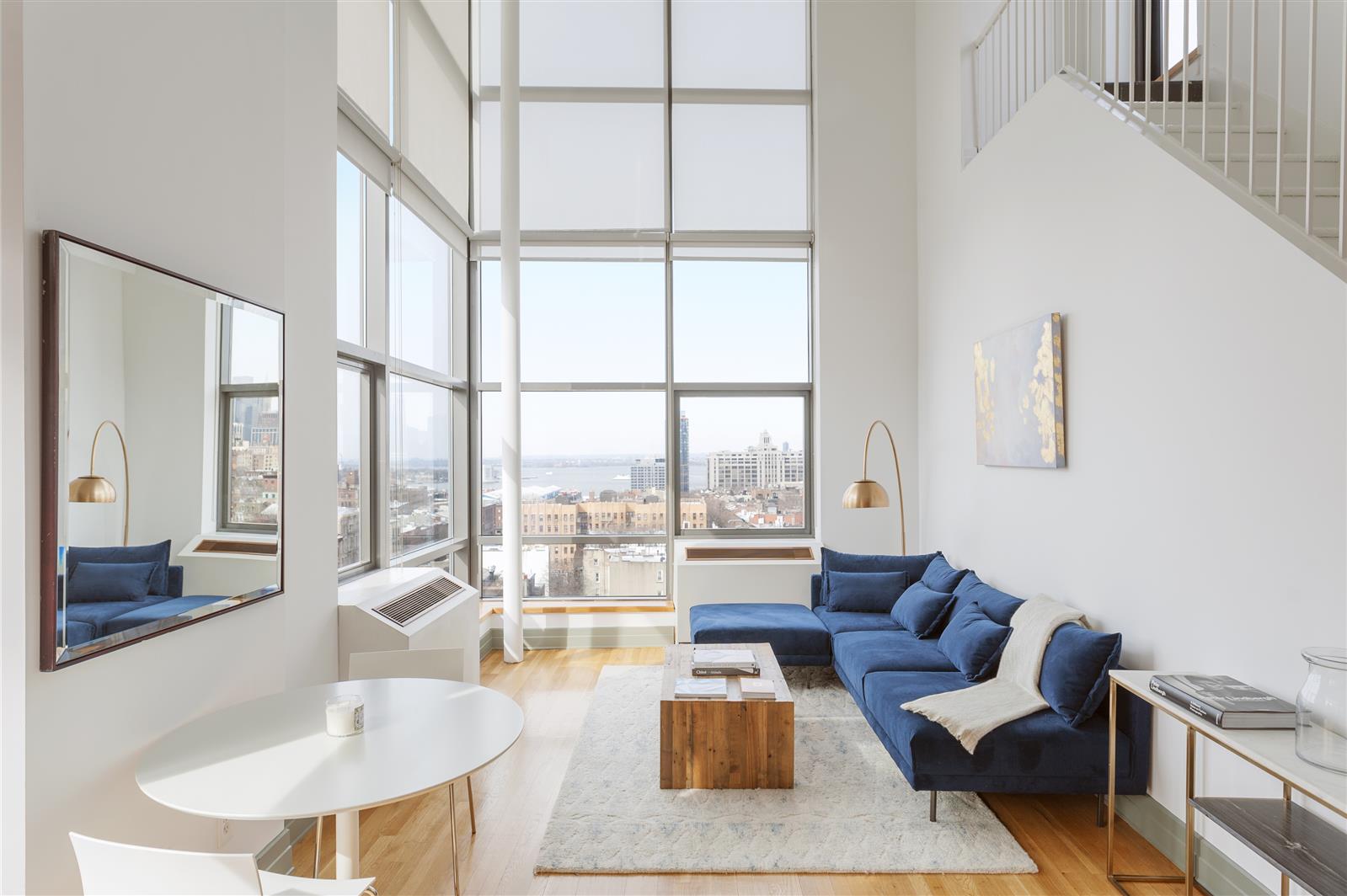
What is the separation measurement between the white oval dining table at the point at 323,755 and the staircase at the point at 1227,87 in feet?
8.75

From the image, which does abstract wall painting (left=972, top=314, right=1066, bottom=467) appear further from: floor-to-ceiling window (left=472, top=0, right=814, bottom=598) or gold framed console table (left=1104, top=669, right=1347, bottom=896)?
floor-to-ceiling window (left=472, top=0, right=814, bottom=598)

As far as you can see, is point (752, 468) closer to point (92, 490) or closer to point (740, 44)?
point (740, 44)

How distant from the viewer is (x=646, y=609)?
5805mm

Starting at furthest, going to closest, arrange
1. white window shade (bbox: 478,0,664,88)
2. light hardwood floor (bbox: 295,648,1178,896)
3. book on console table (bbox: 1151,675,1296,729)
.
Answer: white window shade (bbox: 478,0,664,88) → light hardwood floor (bbox: 295,648,1178,896) → book on console table (bbox: 1151,675,1296,729)

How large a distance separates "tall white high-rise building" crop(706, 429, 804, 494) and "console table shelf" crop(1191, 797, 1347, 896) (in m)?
3.99

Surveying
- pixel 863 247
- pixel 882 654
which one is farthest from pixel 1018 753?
pixel 863 247

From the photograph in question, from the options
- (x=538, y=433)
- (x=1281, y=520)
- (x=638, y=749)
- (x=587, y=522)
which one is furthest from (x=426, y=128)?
(x=1281, y=520)

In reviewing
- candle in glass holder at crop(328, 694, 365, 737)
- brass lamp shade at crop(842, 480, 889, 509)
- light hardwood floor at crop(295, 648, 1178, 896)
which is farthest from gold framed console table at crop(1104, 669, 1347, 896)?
candle in glass holder at crop(328, 694, 365, 737)

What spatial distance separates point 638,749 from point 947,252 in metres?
3.74

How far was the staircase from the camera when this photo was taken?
2248mm

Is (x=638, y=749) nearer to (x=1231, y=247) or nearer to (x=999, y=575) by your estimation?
(x=999, y=575)

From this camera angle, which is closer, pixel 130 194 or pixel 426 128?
pixel 130 194

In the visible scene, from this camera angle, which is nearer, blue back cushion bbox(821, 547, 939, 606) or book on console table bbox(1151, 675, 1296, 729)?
book on console table bbox(1151, 675, 1296, 729)

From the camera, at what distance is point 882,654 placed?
380 centimetres
